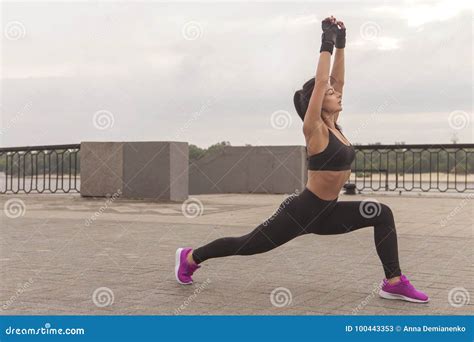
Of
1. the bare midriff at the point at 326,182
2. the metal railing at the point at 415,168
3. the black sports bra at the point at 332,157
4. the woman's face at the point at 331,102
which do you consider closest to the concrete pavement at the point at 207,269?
the bare midriff at the point at 326,182

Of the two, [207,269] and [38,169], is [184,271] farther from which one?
[38,169]

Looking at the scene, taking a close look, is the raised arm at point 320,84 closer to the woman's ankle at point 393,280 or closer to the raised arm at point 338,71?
the raised arm at point 338,71

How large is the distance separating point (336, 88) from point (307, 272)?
5.92ft

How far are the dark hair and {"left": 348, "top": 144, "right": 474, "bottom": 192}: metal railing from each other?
13655 millimetres

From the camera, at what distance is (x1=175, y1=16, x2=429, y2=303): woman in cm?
480

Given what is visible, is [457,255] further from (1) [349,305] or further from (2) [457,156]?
(2) [457,156]

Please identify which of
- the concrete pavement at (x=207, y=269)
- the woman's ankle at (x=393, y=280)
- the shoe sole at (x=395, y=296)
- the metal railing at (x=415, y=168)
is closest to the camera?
the concrete pavement at (x=207, y=269)

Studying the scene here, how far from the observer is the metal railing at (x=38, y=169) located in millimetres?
17797

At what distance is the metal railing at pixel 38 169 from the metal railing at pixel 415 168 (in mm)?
7752

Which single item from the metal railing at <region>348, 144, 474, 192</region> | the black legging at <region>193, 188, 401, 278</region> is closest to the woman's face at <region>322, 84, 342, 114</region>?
the black legging at <region>193, 188, 401, 278</region>

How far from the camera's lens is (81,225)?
10047mm

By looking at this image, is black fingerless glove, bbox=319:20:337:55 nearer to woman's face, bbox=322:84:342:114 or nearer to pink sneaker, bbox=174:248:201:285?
woman's face, bbox=322:84:342:114

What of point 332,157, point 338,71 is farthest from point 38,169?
point 332,157

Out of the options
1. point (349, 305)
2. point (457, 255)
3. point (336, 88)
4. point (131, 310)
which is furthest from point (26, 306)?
point (457, 255)
